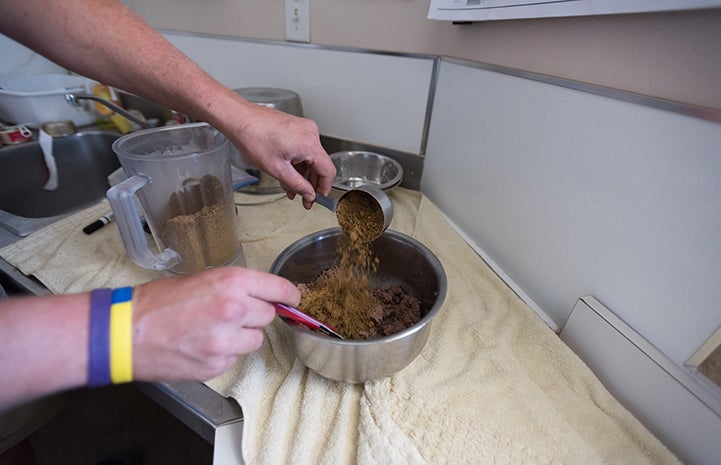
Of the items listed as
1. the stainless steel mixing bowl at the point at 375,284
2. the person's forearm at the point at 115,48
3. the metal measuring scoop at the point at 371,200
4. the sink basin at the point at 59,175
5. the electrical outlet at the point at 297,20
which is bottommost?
the sink basin at the point at 59,175

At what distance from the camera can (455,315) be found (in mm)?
561

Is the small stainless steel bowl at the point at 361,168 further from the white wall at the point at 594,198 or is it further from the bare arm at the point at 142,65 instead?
the bare arm at the point at 142,65

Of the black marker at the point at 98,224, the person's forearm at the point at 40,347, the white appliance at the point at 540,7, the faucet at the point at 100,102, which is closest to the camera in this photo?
the person's forearm at the point at 40,347

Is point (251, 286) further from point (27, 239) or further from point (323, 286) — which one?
point (27, 239)

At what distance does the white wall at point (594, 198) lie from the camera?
0.38 meters

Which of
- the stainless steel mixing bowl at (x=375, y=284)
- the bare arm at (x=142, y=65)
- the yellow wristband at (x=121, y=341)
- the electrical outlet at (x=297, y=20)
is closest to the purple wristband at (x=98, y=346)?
the yellow wristband at (x=121, y=341)

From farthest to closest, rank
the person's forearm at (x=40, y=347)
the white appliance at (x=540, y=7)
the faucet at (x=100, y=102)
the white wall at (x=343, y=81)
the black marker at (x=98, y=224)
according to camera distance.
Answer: the faucet at (x=100, y=102)
the white wall at (x=343, y=81)
the black marker at (x=98, y=224)
the white appliance at (x=540, y=7)
the person's forearm at (x=40, y=347)

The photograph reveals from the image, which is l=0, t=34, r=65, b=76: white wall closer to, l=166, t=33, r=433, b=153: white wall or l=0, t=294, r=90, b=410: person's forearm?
l=166, t=33, r=433, b=153: white wall

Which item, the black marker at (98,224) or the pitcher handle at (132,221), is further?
the black marker at (98,224)

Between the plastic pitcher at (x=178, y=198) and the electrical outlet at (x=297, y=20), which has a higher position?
the electrical outlet at (x=297, y=20)

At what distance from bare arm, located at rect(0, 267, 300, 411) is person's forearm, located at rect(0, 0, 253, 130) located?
0.28 metres

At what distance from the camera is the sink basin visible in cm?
93

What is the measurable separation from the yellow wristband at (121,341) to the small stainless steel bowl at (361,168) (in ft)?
2.27

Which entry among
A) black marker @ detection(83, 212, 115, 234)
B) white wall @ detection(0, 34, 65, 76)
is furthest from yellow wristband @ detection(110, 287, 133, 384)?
white wall @ detection(0, 34, 65, 76)
